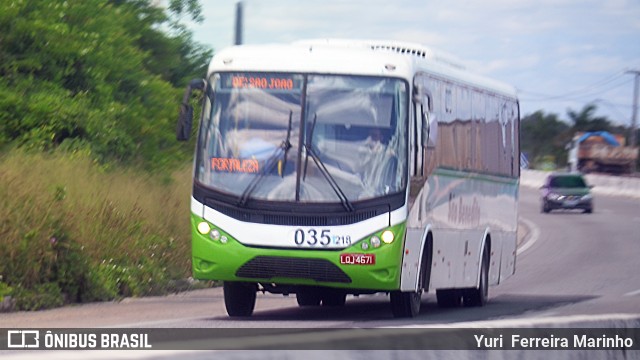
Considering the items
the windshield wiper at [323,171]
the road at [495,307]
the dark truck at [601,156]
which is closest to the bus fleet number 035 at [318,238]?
the windshield wiper at [323,171]

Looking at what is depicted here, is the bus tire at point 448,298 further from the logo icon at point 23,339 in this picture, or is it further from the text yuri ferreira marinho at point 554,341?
the text yuri ferreira marinho at point 554,341

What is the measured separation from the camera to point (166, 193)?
83.9 ft

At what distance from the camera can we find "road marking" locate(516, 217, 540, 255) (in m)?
38.7

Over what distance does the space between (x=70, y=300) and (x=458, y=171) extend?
5.31 meters

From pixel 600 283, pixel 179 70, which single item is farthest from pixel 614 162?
pixel 600 283

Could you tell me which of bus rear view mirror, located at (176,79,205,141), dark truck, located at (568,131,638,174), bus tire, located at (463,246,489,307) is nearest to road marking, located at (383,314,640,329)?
bus rear view mirror, located at (176,79,205,141)

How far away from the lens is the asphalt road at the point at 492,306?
15.2 meters

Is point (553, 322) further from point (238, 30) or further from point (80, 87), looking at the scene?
point (238, 30)

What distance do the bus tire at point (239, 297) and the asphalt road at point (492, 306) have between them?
16 cm

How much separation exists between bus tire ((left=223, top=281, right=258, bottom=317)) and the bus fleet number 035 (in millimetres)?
1500

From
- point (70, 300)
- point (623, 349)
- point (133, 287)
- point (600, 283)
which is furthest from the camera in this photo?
point (600, 283)

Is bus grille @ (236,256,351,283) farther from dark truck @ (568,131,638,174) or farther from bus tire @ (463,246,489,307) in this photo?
dark truck @ (568,131,638,174)

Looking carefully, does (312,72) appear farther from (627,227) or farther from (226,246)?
(627,227)

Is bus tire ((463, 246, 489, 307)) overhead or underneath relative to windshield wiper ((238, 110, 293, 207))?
underneath
